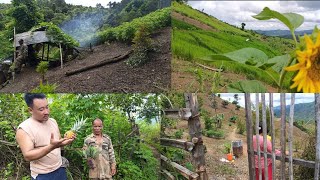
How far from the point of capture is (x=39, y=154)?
1.97 m

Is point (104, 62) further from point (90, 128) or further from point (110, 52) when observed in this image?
point (90, 128)

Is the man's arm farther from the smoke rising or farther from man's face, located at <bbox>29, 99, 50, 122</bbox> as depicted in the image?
the smoke rising

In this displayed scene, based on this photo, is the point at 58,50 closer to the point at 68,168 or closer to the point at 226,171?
the point at 68,168

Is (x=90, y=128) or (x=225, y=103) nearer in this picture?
(x=225, y=103)

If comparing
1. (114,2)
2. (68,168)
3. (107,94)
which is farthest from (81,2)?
(68,168)

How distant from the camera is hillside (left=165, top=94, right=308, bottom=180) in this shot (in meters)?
2.58

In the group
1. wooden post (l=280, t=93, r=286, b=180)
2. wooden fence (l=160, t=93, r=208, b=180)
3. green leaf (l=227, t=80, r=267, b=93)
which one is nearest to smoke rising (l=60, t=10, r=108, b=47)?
wooden fence (l=160, t=93, r=208, b=180)

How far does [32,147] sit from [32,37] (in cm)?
204

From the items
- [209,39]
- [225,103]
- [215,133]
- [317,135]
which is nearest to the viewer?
[317,135]

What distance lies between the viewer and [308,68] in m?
0.78

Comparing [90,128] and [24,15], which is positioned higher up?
[24,15]

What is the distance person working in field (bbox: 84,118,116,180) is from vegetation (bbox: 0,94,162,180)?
0.20 meters

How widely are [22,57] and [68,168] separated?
115cm

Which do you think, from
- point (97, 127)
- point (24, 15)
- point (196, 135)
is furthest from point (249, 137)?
point (24, 15)
